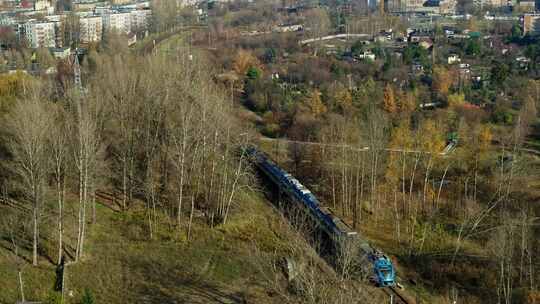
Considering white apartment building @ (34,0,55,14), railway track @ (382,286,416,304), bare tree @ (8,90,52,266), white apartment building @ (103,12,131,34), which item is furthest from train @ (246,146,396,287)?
white apartment building @ (34,0,55,14)

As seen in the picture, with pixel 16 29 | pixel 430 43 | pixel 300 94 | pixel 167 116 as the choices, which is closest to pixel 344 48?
pixel 430 43

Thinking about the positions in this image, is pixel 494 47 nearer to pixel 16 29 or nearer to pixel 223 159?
pixel 223 159

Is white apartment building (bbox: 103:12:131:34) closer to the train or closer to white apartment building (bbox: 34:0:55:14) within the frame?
white apartment building (bbox: 34:0:55:14)

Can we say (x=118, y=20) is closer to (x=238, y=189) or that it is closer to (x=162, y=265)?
(x=238, y=189)

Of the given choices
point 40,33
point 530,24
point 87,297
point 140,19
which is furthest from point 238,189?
point 140,19

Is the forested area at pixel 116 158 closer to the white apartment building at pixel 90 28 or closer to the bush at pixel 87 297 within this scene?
the bush at pixel 87 297

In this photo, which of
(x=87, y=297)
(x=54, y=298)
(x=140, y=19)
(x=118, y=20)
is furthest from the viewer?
(x=140, y=19)
